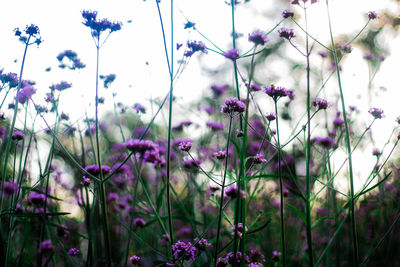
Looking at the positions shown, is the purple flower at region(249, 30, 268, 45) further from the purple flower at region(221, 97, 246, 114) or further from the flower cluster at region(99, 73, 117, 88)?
the flower cluster at region(99, 73, 117, 88)

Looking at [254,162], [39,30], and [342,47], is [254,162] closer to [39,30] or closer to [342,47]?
[342,47]

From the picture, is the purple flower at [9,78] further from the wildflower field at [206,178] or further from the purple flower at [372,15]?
the purple flower at [372,15]

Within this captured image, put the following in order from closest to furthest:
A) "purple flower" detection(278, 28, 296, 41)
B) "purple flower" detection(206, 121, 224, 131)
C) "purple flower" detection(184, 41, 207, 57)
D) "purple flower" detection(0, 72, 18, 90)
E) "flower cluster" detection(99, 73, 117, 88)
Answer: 1. "purple flower" detection(0, 72, 18, 90)
2. "purple flower" detection(278, 28, 296, 41)
3. "purple flower" detection(184, 41, 207, 57)
4. "flower cluster" detection(99, 73, 117, 88)
5. "purple flower" detection(206, 121, 224, 131)

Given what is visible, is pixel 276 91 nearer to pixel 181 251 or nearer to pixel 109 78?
pixel 181 251

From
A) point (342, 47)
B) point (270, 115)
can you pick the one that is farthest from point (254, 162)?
point (342, 47)

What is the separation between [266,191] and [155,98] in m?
1.85

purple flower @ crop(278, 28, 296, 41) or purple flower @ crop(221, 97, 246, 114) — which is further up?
purple flower @ crop(278, 28, 296, 41)

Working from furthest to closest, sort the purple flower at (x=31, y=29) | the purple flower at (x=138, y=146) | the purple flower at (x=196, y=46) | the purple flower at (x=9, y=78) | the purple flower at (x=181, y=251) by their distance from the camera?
the purple flower at (x=196, y=46)
the purple flower at (x=9, y=78)
the purple flower at (x=31, y=29)
the purple flower at (x=181, y=251)
the purple flower at (x=138, y=146)

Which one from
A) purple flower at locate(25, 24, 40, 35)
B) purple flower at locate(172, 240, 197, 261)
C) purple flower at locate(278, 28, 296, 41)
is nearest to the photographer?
purple flower at locate(172, 240, 197, 261)

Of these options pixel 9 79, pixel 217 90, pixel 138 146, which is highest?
pixel 217 90

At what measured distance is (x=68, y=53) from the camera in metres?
2.29

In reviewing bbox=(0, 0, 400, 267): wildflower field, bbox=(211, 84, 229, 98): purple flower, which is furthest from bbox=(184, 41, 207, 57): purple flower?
bbox=(211, 84, 229, 98): purple flower

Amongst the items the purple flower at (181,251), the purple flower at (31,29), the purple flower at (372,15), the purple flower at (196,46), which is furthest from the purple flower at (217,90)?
the purple flower at (181,251)

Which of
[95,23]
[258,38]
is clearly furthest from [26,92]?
[258,38]
